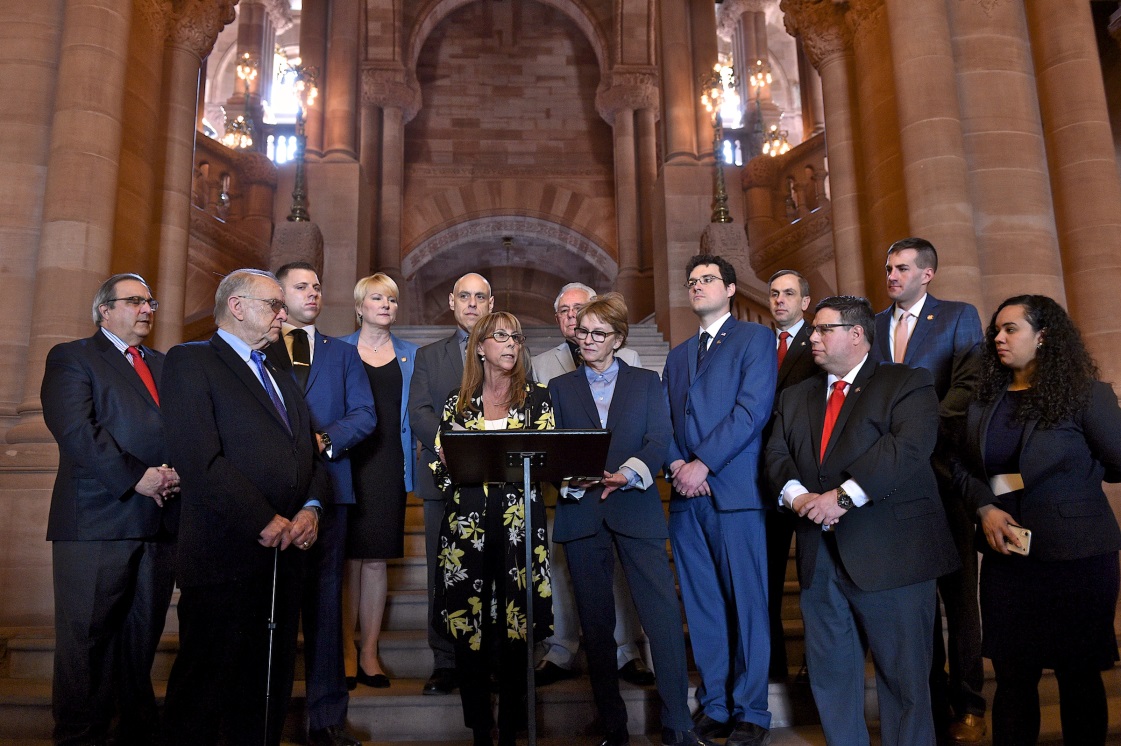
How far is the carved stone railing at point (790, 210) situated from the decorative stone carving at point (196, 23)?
9.89 metres

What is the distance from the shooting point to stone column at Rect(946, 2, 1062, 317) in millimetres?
5723

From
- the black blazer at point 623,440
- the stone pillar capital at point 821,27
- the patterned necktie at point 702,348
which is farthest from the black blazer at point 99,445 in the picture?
the stone pillar capital at point 821,27

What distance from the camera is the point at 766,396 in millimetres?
3654

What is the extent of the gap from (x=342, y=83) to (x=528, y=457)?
34.9 ft

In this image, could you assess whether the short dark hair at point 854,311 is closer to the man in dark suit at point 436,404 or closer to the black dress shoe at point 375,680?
the man in dark suit at point 436,404

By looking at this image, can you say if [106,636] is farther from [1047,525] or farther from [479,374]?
[1047,525]

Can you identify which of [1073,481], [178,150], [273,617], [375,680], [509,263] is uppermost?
[509,263]

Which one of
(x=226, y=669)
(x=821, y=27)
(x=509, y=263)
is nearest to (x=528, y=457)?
(x=226, y=669)

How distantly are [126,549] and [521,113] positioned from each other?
16.1m

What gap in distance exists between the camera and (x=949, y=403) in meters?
3.75

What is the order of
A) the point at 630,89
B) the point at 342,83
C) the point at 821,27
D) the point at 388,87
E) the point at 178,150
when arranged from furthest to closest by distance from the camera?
the point at 630,89
the point at 388,87
the point at 342,83
the point at 821,27
the point at 178,150

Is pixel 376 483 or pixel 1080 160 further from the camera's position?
pixel 1080 160

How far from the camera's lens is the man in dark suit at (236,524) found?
2775 mm

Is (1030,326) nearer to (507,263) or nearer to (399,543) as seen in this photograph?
(399,543)
